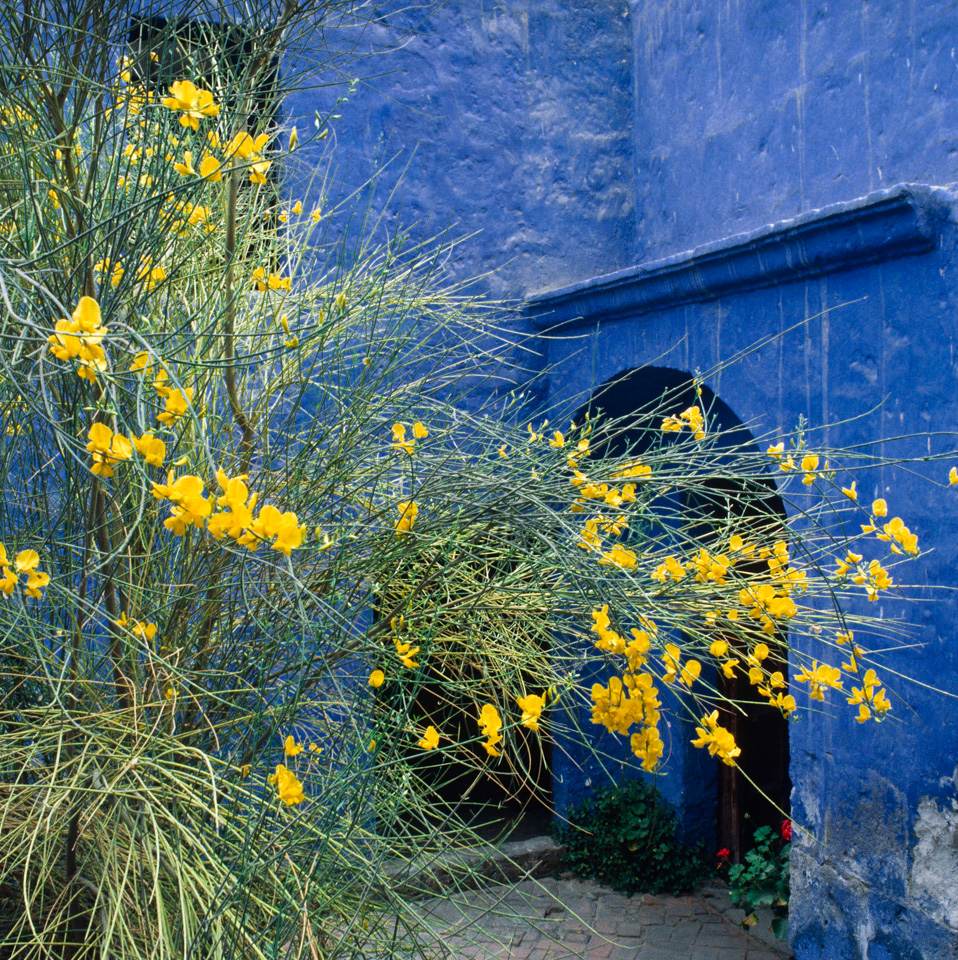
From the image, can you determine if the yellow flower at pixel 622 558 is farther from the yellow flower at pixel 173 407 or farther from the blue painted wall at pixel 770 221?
the blue painted wall at pixel 770 221

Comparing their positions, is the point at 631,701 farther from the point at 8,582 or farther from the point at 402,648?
the point at 8,582

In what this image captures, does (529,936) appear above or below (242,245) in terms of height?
below

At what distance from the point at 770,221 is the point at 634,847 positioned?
3.89 meters

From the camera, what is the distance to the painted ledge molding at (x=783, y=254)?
3.44m

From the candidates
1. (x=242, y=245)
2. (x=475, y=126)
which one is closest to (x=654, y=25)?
(x=475, y=126)

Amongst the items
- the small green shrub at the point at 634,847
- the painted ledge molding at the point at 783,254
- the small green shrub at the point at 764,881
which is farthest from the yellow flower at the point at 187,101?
the small green shrub at the point at 634,847

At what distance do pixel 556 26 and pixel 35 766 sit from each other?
18.6ft

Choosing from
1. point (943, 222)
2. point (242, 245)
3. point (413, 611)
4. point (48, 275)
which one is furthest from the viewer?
point (943, 222)

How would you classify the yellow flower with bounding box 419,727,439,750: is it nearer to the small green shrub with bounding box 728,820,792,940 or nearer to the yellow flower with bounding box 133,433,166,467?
the yellow flower with bounding box 133,433,166,467

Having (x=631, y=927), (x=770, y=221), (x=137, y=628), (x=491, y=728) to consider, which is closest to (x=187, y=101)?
(x=137, y=628)

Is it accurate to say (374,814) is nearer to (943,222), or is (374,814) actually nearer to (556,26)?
(943,222)

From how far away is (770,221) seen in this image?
5160 millimetres

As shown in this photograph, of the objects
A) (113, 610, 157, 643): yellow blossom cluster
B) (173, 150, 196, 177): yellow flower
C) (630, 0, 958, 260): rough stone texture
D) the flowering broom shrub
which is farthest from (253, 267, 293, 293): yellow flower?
(630, 0, 958, 260): rough stone texture

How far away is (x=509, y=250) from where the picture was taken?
19.5 ft
